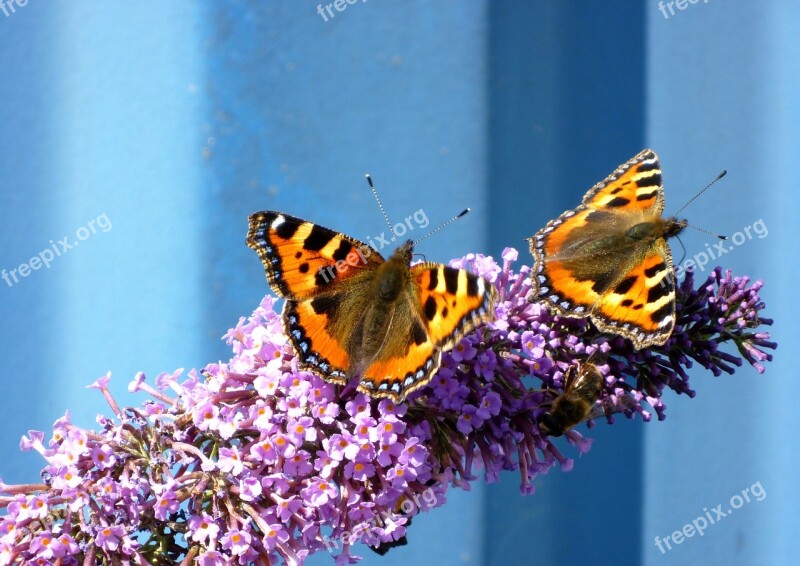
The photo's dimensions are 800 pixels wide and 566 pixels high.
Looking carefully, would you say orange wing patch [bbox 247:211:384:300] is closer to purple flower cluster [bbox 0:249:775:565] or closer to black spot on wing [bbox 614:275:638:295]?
purple flower cluster [bbox 0:249:775:565]

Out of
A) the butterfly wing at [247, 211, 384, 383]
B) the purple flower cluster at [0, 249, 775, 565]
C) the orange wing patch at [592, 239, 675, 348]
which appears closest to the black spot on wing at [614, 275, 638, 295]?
the orange wing patch at [592, 239, 675, 348]

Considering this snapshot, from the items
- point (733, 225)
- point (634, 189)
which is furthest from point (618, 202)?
point (733, 225)

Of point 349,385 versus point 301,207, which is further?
point 301,207

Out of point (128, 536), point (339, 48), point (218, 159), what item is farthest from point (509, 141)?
point (128, 536)

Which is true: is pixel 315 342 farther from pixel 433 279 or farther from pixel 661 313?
pixel 661 313

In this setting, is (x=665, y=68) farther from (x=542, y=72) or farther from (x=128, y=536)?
(x=128, y=536)
